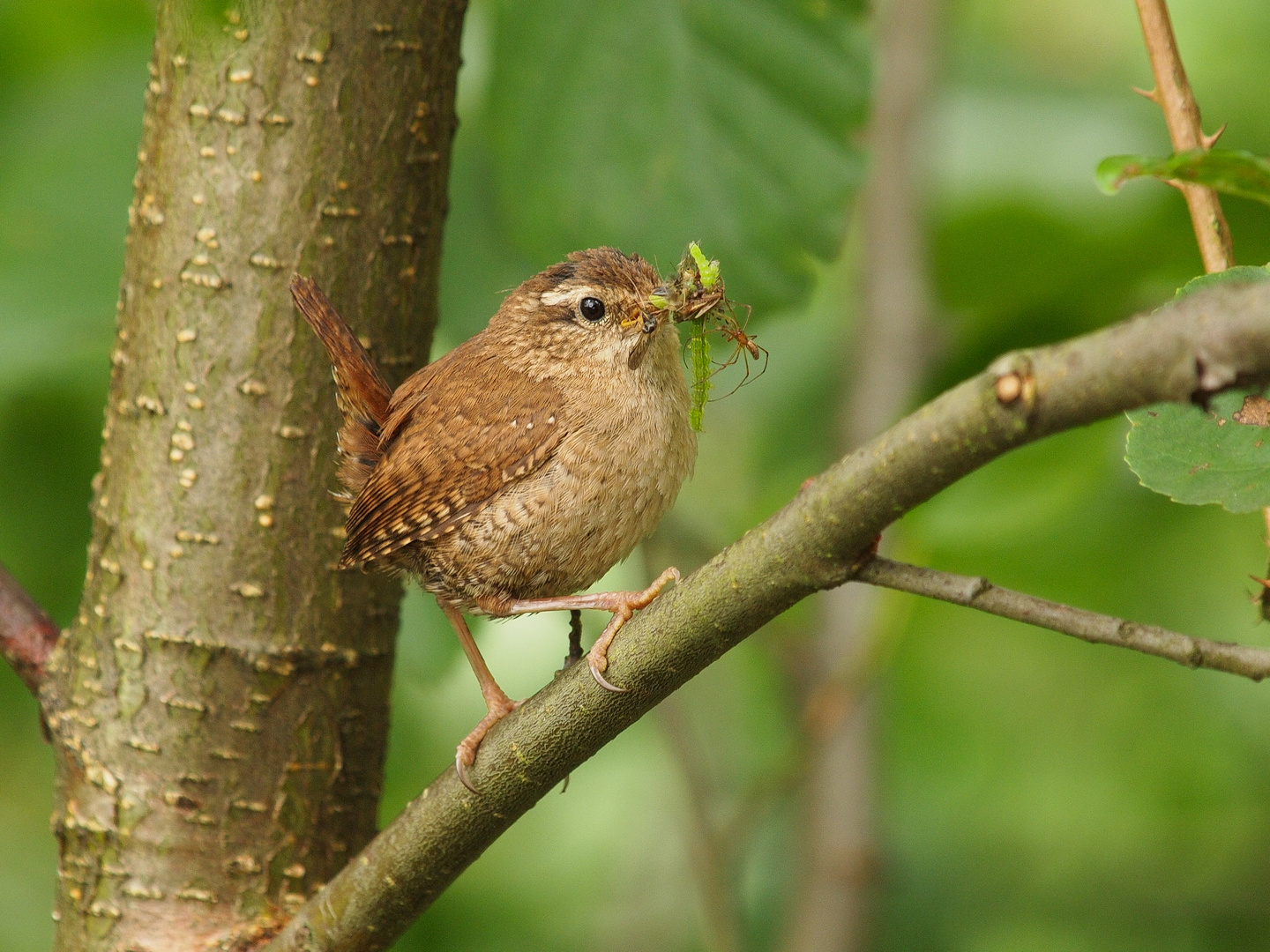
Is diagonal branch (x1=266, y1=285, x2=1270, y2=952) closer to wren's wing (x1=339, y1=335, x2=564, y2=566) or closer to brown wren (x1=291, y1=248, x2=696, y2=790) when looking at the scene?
brown wren (x1=291, y1=248, x2=696, y2=790)

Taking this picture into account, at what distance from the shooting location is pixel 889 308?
311 cm

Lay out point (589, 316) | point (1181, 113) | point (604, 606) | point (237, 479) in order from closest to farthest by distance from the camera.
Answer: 1. point (1181, 113)
2. point (604, 606)
3. point (237, 479)
4. point (589, 316)

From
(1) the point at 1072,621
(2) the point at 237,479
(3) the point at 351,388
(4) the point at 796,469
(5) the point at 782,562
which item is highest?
(4) the point at 796,469

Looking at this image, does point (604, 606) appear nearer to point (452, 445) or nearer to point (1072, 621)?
point (452, 445)

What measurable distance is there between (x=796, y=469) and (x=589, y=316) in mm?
1162

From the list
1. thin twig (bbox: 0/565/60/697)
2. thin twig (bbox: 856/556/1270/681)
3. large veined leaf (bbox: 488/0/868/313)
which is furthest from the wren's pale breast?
thin twig (bbox: 856/556/1270/681)

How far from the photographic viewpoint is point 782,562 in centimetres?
124

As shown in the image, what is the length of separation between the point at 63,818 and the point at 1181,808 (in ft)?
8.70

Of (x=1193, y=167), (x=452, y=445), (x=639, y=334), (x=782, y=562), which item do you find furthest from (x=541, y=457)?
(x=1193, y=167)

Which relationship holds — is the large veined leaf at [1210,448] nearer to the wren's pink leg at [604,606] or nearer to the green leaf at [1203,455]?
the green leaf at [1203,455]

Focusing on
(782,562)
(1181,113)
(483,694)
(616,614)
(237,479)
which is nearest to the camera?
(782,562)

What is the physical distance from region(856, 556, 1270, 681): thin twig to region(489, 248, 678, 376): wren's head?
0.98 m

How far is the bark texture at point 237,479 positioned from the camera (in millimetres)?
1998

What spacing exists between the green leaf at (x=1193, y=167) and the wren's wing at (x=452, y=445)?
1142 millimetres
